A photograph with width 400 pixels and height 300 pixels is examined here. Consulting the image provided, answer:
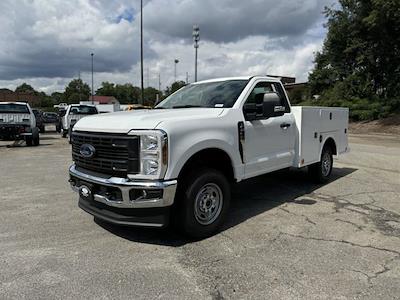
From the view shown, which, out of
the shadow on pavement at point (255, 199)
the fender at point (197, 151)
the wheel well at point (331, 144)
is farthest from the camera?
the wheel well at point (331, 144)

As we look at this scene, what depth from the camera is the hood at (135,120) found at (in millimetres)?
4562

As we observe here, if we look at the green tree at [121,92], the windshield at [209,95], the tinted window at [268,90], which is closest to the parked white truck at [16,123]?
the windshield at [209,95]

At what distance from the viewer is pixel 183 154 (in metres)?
4.63

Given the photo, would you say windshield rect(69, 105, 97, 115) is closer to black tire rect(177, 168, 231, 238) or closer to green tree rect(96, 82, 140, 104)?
black tire rect(177, 168, 231, 238)

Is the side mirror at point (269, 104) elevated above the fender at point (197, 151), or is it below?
above

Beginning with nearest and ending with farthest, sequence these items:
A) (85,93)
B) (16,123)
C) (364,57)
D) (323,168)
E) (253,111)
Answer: (253,111)
(323,168)
(16,123)
(364,57)
(85,93)

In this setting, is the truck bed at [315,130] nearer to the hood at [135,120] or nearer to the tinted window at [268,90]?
the tinted window at [268,90]

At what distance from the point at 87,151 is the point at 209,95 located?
6.74 ft

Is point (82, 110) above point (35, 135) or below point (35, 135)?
above

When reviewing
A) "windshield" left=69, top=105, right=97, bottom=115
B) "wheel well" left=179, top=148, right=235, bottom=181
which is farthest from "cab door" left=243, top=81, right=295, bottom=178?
"windshield" left=69, top=105, right=97, bottom=115

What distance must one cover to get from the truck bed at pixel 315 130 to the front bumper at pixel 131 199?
10.5 ft

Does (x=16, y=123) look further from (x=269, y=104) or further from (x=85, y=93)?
(x=85, y=93)

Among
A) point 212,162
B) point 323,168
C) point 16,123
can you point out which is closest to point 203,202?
point 212,162

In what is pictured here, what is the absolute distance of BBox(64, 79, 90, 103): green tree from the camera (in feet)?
414
